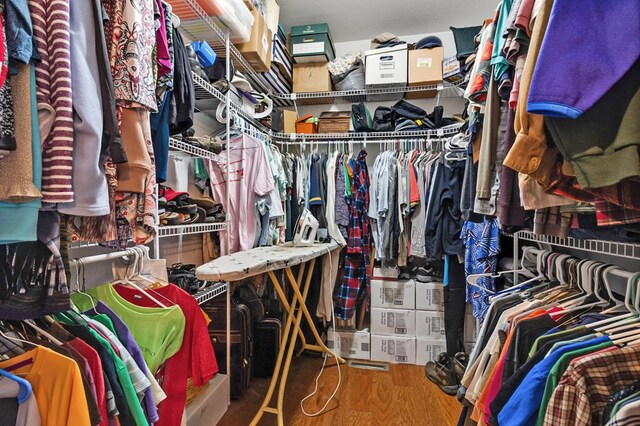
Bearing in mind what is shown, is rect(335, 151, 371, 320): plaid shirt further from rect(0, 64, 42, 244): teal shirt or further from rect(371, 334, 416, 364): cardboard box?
rect(0, 64, 42, 244): teal shirt

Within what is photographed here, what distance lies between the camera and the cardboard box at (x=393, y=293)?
244 cm

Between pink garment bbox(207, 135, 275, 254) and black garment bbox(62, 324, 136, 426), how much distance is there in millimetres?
1173

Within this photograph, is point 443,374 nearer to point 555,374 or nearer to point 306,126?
point 555,374

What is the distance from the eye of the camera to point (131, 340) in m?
0.95

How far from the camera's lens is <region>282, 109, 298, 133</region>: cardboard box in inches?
110

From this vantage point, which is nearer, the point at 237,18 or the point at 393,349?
the point at 237,18

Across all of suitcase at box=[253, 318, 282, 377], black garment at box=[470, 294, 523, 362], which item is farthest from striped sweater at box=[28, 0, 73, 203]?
suitcase at box=[253, 318, 282, 377]

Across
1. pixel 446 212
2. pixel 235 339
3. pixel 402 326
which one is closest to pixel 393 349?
pixel 402 326

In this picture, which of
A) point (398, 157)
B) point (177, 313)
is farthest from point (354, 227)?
point (177, 313)

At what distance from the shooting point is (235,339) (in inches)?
74.6

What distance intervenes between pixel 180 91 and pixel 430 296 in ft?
7.00

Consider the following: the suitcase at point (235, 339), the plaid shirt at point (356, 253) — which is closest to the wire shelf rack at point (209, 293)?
the suitcase at point (235, 339)

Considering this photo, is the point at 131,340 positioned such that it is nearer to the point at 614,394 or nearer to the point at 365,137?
the point at 614,394

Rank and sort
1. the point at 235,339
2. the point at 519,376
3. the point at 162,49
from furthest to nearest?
the point at 235,339, the point at 162,49, the point at 519,376
